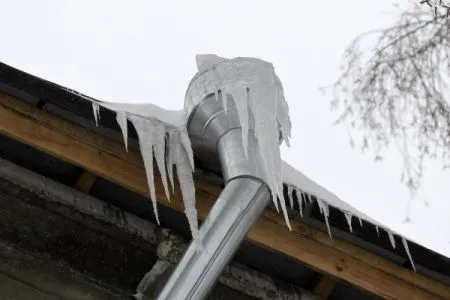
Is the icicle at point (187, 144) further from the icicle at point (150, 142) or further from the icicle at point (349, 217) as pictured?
the icicle at point (349, 217)

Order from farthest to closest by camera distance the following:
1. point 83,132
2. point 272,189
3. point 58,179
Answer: point 58,179, point 83,132, point 272,189

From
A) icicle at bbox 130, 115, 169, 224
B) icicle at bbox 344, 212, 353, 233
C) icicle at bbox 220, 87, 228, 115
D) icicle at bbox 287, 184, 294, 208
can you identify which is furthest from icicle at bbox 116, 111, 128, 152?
icicle at bbox 344, 212, 353, 233

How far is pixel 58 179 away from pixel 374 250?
1.57 meters

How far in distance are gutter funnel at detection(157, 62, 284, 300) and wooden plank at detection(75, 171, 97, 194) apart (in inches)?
19.9

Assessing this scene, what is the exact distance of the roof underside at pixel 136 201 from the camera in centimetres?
319

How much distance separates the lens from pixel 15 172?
346 cm

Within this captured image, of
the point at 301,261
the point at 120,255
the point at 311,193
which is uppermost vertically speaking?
the point at 311,193

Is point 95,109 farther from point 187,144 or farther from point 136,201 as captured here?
point 136,201

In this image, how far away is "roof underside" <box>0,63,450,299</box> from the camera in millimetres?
3188

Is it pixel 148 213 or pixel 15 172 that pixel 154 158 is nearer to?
pixel 148 213

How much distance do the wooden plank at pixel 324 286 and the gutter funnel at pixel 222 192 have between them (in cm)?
88

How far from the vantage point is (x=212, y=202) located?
11.4 feet

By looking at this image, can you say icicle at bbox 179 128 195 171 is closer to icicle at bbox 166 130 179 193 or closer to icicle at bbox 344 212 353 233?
icicle at bbox 166 130 179 193

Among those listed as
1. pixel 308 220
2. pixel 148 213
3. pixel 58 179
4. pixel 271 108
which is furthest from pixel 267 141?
pixel 58 179
